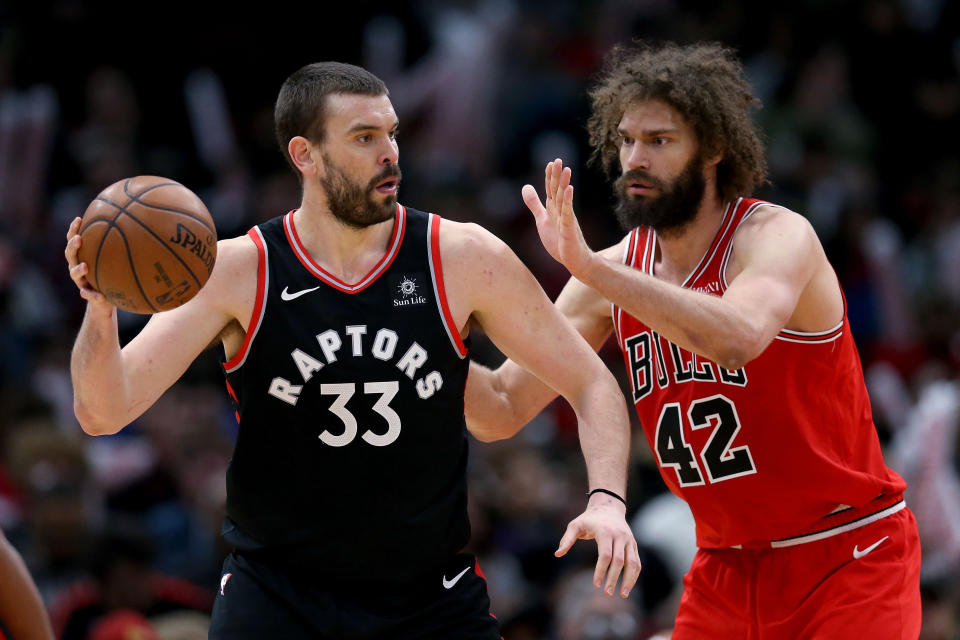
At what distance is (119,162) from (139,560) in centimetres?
455

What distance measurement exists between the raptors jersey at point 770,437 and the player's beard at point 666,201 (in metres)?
0.19

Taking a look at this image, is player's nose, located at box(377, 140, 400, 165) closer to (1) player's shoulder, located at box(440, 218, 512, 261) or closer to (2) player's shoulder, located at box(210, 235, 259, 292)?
(1) player's shoulder, located at box(440, 218, 512, 261)

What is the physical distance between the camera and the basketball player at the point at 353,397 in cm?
477

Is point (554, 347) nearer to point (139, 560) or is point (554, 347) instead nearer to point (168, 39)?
point (139, 560)

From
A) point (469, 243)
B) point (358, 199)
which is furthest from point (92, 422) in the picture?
point (469, 243)

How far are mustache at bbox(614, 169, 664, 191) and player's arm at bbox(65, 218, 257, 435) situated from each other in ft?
4.96

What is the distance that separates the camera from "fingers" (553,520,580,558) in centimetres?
437

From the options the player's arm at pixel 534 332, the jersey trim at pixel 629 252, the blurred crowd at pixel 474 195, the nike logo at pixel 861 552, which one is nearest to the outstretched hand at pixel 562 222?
the player's arm at pixel 534 332

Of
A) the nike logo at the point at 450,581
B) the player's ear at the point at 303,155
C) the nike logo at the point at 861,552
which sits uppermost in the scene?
the player's ear at the point at 303,155

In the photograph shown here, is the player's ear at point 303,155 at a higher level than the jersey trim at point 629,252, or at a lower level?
higher

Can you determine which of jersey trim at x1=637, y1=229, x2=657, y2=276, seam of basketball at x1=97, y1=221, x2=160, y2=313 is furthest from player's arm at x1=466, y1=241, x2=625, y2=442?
seam of basketball at x1=97, y1=221, x2=160, y2=313

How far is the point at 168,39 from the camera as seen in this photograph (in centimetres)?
1223

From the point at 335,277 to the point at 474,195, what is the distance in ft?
22.3

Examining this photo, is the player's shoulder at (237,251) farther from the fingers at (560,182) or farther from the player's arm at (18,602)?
the player's arm at (18,602)
